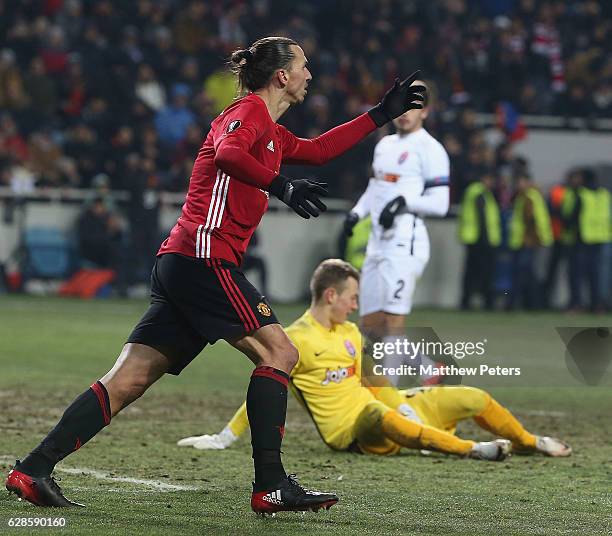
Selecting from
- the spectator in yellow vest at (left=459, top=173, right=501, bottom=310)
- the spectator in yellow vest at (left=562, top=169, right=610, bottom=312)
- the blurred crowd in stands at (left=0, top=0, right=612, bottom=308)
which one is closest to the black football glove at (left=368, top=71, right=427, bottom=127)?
the blurred crowd in stands at (left=0, top=0, right=612, bottom=308)

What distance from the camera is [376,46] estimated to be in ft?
77.8

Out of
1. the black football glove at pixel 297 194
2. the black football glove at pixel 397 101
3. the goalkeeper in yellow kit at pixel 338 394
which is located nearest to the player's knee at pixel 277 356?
the black football glove at pixel 297 194

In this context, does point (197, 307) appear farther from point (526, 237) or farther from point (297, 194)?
point (526, 237)

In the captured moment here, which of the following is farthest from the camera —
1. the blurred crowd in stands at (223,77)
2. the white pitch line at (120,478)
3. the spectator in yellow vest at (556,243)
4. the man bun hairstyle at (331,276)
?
the spectator in yellow vest at (556,243)

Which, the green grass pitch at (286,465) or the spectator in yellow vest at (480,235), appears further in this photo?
the spectator in yellow vest at (480,235)

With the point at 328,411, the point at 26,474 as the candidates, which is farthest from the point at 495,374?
the point at 26,474

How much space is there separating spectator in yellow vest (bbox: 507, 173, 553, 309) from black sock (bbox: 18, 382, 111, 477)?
1487 cm

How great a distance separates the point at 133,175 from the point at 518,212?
18.0 ft

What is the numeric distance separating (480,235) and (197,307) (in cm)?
1463

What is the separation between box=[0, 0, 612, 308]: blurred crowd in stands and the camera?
1997 cm

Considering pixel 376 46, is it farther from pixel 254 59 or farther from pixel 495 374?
pixel 254 59

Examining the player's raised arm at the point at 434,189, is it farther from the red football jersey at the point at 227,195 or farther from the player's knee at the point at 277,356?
the player's knee at the point at 277,356

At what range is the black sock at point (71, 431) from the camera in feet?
18.4

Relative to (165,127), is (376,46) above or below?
above
